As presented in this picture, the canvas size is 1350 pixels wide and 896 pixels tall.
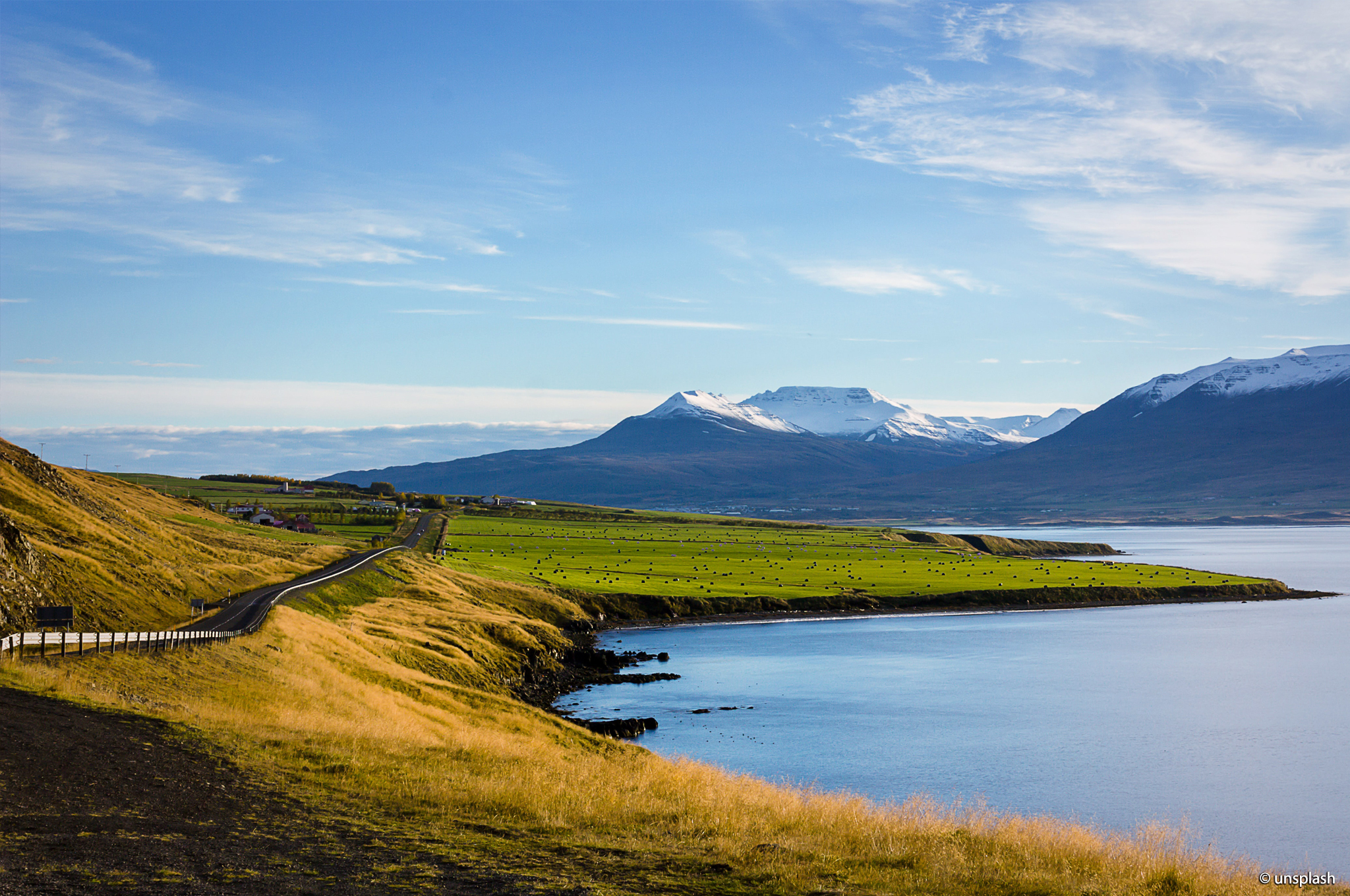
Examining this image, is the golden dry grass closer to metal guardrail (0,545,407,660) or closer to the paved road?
metal guardrail (0,545,407,660)

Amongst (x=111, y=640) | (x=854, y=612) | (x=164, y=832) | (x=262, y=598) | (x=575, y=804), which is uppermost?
(x=111, y=640)

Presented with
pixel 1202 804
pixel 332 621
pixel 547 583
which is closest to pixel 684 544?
pixel 547 583

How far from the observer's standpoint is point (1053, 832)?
2042 centimetres

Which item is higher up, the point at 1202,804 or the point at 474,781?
the point at 474,781

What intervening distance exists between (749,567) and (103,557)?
9650cm

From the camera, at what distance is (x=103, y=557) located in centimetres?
5353

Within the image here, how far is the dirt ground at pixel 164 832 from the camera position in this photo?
14.2m

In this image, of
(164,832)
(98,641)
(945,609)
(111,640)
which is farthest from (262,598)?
(945,609)

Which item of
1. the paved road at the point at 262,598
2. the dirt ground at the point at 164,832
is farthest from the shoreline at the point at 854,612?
the dirt ground at the point at 164,832

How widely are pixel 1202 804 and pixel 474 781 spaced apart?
108 feet

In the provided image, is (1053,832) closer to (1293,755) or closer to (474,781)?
(474,781)

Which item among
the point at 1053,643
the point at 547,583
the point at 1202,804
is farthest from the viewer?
the point at 547,583

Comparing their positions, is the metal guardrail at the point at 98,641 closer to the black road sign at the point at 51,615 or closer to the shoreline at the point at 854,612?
the black road sign at the point at 51,615

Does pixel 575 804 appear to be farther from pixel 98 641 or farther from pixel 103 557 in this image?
pixel 103 557
